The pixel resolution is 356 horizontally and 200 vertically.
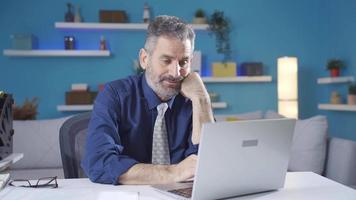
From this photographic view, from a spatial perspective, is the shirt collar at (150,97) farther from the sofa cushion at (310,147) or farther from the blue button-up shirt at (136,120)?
the sofa cushion at (310,147)

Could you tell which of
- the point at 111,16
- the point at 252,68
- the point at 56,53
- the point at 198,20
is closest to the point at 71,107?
the point at 56,53

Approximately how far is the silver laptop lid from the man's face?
0.57 metres

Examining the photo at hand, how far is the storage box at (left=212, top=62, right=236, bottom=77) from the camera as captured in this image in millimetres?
4070

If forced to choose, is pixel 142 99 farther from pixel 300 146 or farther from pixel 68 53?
pixel 68 53

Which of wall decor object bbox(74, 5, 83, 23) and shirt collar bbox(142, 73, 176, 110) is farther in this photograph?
wall decor object bbox(74, 5, 83, 23)

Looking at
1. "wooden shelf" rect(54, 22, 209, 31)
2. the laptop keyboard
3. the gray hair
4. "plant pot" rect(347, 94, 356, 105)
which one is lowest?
the laptop keyboard

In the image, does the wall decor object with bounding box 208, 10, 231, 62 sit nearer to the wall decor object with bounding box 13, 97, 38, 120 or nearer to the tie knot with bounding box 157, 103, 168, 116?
the wall decor object with bounding box 13, 97, 38, 120

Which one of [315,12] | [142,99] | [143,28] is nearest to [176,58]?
[142,99]

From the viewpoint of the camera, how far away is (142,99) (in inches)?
60.5

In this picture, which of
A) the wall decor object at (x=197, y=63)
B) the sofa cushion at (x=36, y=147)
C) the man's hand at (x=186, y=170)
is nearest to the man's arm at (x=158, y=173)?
the man's hand at (x=186, y=170)

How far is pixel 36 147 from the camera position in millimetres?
2963

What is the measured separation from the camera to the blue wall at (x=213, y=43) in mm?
3869

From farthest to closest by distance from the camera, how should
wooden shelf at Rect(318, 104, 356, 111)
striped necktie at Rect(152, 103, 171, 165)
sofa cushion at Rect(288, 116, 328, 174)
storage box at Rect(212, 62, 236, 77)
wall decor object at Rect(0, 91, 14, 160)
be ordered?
1. storage box at Rect(212, 62, 236, 77)
2. wooden shelf at Rect(318, 104, 356, 111)
3. sofa cushion at Rect(288, 116, 328, 174)
4. wall decor object at Rect(0, 91, 14, 160)
5. striped necktie at Rect(152, 103, 171, 165)

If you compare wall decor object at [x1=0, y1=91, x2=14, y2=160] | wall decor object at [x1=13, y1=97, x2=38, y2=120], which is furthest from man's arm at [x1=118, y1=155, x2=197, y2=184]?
wall decor object at [x1=13, y1=97, x2=38, y2=120]
